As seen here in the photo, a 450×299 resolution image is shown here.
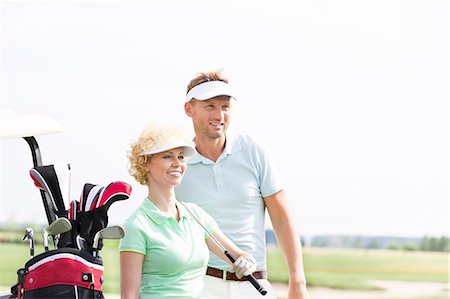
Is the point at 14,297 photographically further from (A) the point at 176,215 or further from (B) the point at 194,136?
(B) the point at 194,136

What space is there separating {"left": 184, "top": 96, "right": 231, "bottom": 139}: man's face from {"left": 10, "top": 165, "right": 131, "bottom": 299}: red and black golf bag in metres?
0.58

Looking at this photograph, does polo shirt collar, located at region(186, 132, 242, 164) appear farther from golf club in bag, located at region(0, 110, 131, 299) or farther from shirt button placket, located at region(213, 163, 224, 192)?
golf club in bag, located at region(0, 110, 131, 299)

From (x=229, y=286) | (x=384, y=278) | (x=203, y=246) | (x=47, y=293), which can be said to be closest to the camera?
(x=47, y=293)

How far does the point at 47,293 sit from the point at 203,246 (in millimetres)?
534

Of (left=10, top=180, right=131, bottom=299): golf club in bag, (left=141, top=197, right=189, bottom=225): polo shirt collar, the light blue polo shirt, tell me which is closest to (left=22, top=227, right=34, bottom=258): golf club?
(left=10, top=180, right=131, bottom=299): golf club in bag

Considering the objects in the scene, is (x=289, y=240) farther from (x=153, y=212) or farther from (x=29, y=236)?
(x=29, y=236)

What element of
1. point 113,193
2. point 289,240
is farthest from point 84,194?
point 289,240

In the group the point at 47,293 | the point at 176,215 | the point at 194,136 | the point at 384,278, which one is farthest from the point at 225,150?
the point at 384,278

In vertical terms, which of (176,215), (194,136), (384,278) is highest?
(194,136)

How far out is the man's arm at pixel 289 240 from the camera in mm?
3646

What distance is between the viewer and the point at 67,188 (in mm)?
3162

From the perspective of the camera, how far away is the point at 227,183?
355 cm

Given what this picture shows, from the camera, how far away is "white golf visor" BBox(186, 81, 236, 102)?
137 inches

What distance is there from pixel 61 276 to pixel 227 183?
2.79ft
